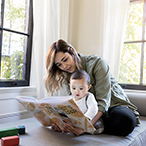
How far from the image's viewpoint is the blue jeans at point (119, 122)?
113cm

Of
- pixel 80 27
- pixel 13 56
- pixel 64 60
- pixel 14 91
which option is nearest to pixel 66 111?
pixel 64 60

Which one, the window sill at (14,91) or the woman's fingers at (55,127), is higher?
the window sill at (14,91)

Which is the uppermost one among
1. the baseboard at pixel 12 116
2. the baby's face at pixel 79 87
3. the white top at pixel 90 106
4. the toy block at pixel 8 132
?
the baby's face at pixel 79 87

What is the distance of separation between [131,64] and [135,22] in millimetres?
537

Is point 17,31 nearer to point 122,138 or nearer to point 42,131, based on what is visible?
point 42,131

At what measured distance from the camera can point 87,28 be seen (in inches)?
93.8

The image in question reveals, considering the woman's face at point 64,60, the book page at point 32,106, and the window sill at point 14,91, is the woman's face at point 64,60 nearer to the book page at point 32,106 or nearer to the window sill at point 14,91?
the book page at point 32,106

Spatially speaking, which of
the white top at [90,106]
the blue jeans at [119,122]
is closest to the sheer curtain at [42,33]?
the white top at [90,106]

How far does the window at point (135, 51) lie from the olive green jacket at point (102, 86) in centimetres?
87

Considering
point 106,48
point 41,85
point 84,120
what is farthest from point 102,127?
point 106,48

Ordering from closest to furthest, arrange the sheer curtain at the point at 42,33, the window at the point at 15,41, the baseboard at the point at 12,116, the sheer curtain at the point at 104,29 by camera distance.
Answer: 1. the baseboard at the point at 12,116
2. the window at the point at 15,41
3. the sheer curtain at the point at 42,33
4. the sheer curtain at the point at 104,29

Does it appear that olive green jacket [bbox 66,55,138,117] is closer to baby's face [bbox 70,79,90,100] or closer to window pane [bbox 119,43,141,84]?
baby's face [bbox 70,79,90,100]

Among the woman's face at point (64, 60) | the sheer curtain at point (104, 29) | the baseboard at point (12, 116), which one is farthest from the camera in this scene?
the sheer curtain at point (104, 29)

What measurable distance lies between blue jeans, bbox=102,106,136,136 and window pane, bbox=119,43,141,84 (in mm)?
1114
